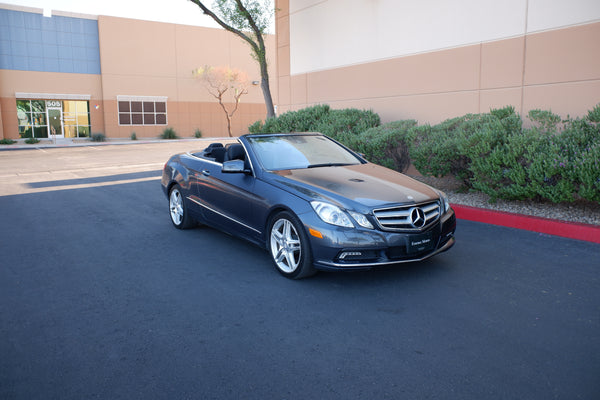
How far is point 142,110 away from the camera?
135ft

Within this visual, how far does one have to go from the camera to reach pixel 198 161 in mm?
7066

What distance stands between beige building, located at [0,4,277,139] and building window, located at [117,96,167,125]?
8 cm

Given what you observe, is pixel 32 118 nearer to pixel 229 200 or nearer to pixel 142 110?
pixel 142 110

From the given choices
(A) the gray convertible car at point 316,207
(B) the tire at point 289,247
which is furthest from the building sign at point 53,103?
(B) the tire at point 289,247

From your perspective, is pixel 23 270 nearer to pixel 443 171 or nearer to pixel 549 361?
pixel 549 361

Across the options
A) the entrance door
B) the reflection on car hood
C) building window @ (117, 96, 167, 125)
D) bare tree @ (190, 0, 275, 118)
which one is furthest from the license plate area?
building window @ (117, 96, 167, 125)

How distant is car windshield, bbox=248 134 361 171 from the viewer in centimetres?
607

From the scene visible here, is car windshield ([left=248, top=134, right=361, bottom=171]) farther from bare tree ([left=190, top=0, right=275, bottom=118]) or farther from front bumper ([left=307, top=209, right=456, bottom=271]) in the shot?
bare tree ([left=190, top=0, right=275, bottom=118])

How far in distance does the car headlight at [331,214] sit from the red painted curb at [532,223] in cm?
375

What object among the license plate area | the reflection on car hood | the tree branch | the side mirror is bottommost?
the license plate area

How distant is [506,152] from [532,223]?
134cm

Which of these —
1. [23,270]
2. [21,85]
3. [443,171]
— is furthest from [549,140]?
[21,85]

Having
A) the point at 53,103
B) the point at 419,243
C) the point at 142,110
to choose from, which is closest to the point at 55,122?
the point at 53,103

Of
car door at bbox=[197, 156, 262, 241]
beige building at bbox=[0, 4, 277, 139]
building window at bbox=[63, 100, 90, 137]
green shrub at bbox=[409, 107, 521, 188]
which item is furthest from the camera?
building window at bbox=[63, 100, 90, 137]
